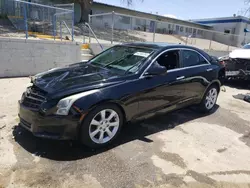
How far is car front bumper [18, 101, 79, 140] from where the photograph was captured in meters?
2.80

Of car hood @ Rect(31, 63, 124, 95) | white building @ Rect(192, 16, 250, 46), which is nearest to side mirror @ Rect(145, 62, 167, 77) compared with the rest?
car hood @ Rect(31, 63, 124, 95)

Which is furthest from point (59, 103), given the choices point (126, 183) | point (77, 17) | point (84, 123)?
point (77, 17)

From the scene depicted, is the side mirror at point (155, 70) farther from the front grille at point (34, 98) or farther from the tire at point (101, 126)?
the front grille at point (34, 98)

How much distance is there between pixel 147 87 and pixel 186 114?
1.89 metres

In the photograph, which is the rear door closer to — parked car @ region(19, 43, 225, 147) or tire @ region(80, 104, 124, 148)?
parked car @ region(19, 43, 225, 147)

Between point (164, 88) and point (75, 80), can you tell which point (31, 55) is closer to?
Answer: point (75, 80)

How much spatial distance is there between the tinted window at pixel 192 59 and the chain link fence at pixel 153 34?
24.3 feet

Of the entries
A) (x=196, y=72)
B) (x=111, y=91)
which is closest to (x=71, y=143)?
→ (x=111, y=91)

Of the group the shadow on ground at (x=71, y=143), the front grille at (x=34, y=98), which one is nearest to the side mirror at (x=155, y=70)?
the shadow on ground at (x=71, y=143)

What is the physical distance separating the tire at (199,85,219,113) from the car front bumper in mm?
3237

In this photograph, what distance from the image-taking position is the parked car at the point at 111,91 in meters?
2.84

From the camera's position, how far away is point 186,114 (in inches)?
196

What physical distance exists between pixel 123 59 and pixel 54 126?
5.85 feet

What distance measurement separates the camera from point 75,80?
318 centimetres
